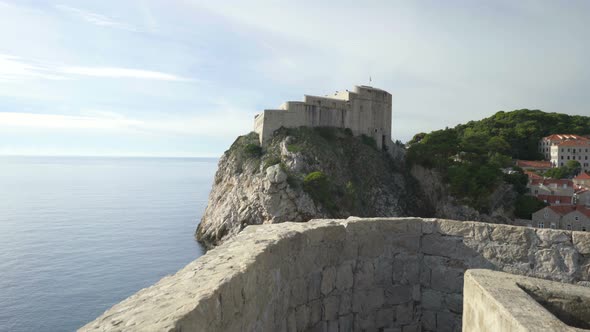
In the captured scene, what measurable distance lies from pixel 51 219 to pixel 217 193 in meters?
25.5

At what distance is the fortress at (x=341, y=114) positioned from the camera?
1730 inches

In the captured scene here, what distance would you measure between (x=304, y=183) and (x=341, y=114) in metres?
13.8

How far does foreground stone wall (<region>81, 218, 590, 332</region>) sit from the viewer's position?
3.00 metres

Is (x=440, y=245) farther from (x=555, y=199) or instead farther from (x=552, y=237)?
(x=555, y=199)

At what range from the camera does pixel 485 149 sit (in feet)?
171

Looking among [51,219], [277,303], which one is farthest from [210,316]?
[51,219]

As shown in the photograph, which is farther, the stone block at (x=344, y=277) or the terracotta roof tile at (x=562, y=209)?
the terracotta roof tile at (x=562, y=209)

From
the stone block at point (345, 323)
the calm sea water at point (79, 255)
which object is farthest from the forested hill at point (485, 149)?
the stone block at point (345, 323)

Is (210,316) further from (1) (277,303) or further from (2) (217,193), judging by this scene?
(2) (217,193)

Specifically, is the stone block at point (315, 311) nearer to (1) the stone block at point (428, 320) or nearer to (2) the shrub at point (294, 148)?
(1) the stone block at point (428, 320)

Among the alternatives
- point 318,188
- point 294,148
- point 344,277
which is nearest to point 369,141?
point 294,148

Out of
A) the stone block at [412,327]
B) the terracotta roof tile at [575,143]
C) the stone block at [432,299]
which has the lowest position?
the stone block at [412,327]

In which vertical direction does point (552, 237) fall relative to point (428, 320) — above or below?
above

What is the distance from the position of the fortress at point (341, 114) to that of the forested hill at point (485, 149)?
587 cm
